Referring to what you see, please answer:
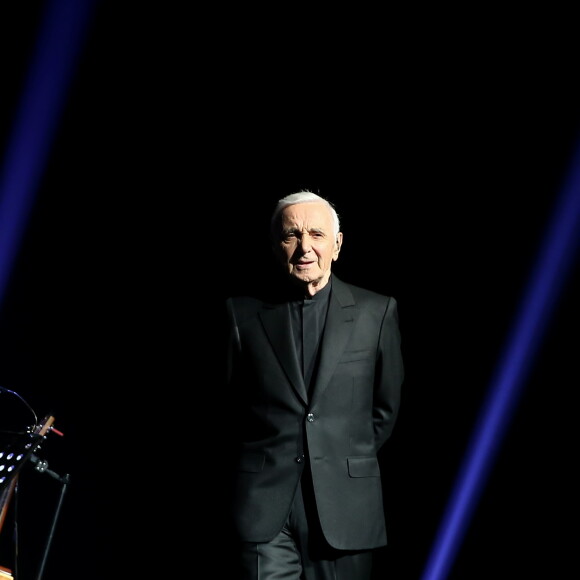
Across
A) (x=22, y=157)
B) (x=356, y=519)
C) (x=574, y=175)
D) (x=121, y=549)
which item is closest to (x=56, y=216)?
(x=22, y=157)

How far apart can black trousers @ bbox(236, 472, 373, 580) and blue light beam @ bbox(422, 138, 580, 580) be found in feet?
2.45

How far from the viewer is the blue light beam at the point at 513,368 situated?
11.3 feet

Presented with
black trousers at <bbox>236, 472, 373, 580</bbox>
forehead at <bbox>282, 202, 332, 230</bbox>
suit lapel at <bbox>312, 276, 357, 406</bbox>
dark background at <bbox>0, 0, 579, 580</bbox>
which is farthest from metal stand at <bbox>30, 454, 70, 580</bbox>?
forehead at <bbox>282, 202, 332, 230</bbox>

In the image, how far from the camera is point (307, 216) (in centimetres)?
305

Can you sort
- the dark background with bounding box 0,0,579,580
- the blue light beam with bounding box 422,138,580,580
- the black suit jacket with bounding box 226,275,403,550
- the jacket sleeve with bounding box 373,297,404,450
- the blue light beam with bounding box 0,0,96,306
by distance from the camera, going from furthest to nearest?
the dark background with bounding box 0,0,579,580, the blue light beam with bounding box 0,0,96,306, the blue light beam with bounding box 422,138,580,580, the jacket sleeve with bounding box 373,297,404,450, the black suit jacket with bounding box 226,275,403,550

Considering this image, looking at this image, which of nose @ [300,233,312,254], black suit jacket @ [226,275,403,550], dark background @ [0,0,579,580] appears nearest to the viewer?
black suit jacket @ [226,275,403,550]

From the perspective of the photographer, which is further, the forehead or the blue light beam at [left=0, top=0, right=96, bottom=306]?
the blue light beam at [left=0, top=0, right=96, bottom=306]

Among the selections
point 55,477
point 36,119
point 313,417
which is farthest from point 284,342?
point 36,119

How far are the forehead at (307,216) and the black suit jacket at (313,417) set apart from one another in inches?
11.5

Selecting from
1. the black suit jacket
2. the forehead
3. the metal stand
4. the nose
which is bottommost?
the metal stand

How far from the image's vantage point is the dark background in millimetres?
3783

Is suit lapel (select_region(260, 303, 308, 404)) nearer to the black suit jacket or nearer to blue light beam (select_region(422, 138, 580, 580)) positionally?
the black suit jacket

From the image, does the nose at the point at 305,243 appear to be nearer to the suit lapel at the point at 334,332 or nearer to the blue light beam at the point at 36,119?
the suit lapel at the point at 334,332

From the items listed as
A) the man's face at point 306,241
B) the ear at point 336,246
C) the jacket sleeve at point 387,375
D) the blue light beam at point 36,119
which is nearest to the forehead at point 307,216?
the man's face at point 306,241
